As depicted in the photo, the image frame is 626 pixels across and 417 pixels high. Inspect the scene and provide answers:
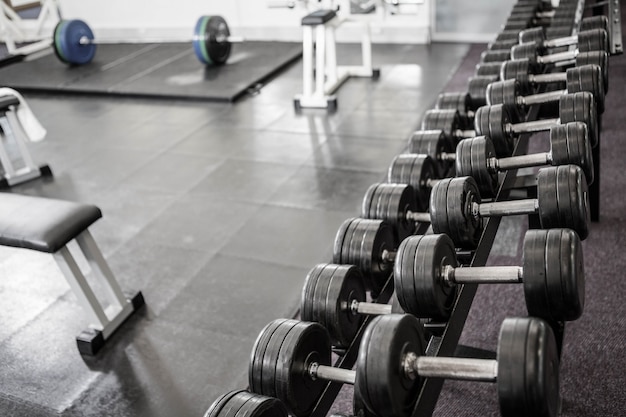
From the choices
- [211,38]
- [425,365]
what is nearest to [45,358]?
[425,365]

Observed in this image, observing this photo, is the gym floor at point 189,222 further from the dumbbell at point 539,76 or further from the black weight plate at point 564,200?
the black weight plate at point 564,200

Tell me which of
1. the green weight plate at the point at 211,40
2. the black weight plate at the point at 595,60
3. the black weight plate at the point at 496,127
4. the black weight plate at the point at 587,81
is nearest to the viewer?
the black weight plate at the point at 496,127

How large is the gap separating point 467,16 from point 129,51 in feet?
11.5

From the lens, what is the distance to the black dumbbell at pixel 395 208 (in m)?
1.70

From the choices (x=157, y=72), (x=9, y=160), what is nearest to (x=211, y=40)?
(x=157, y=72)

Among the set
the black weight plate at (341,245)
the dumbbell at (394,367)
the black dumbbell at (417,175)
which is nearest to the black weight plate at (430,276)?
the dumbbell at (394,367)

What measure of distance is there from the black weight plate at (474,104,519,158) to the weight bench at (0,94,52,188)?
2.67 meters

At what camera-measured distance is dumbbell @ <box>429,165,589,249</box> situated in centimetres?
142

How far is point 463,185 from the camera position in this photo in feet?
5.07

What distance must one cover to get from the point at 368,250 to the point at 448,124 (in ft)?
2.70

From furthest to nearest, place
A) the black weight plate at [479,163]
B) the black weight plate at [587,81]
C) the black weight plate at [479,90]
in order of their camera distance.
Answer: the black weight plate at [479,90] < the black weight plate at [587,81] < the black weight plate at [479,163]

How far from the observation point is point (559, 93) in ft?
7.00

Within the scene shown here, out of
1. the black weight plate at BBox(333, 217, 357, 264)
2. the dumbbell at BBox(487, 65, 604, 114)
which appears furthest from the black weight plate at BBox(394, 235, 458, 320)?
the dumbbell at BBox(487, 65, 604, 114)

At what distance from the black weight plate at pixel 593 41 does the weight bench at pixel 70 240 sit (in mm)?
2084
